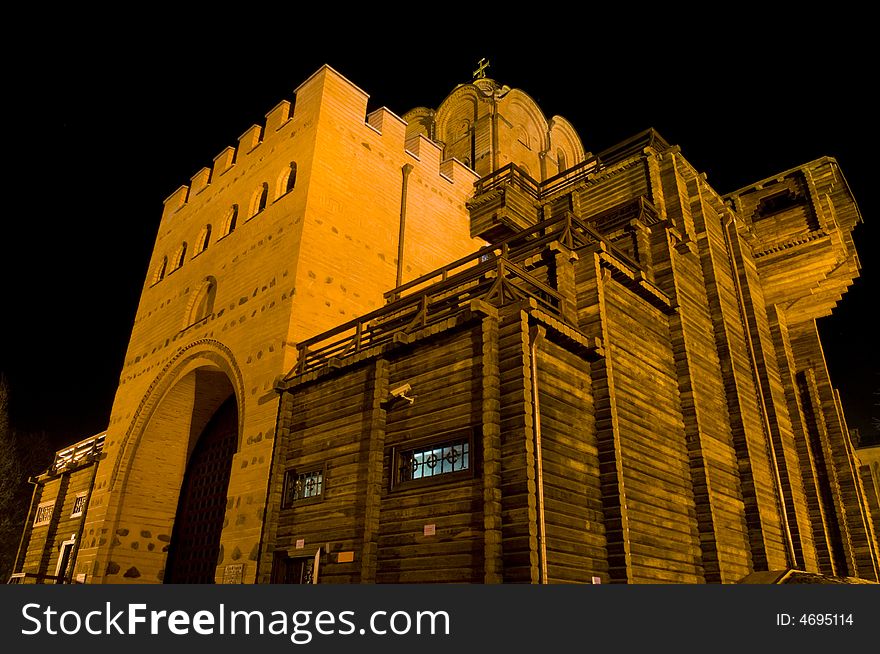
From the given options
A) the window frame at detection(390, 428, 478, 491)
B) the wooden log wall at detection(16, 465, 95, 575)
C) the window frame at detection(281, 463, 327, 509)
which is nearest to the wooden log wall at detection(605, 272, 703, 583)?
the window frame at detection(390, 428, 478, 491)

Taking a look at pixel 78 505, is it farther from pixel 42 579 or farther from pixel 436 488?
pixel 436 488

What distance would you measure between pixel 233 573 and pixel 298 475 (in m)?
2.56

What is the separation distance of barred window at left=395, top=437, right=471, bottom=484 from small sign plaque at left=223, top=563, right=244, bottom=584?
467 cm

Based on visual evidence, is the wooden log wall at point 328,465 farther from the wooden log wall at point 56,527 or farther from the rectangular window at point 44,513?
the rectangular window at point 44,513

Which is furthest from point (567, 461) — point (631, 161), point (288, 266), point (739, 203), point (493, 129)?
point (493, 129)

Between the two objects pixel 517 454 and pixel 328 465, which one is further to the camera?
pixel 328 465

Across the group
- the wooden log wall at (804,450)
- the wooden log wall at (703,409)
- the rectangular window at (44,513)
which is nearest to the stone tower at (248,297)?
the rectangular window at (44,513)

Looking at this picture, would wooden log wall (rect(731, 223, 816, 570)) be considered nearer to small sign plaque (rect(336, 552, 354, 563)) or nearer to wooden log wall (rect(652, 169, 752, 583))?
wooden log wall (rect(652, 169, 752, 583))

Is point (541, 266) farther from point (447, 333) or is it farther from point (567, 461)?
point (567, 461)

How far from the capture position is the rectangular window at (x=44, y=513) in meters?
24.7

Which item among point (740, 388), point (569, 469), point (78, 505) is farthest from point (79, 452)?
point (740, 388)

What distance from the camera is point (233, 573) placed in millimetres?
13516

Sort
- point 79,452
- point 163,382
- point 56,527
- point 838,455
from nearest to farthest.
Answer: point 838,455
point 163,382
point 56,527
point 79,452

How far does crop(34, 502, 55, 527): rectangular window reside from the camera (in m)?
24.7
